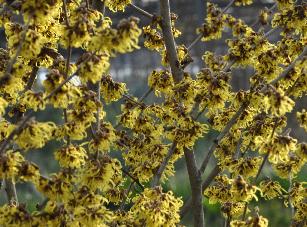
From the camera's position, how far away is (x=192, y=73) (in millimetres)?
12312

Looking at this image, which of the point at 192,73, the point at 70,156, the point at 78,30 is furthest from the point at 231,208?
the point at 192,73

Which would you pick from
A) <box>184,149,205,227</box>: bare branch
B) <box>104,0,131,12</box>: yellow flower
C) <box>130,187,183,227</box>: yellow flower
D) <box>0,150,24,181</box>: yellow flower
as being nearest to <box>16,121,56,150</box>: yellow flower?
<box>0,150,24,181</box>: yellow flower

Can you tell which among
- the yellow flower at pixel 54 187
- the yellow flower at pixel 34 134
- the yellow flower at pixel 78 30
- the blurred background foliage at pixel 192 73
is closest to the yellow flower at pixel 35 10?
the yellow flower at pixel 78 30

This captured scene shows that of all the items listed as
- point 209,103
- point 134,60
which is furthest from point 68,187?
point 134,60

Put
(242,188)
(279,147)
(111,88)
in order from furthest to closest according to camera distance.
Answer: (111,88)
(242,188)
(279,147)

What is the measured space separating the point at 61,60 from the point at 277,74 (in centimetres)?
106

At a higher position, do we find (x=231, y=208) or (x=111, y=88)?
(x=111, y=88)

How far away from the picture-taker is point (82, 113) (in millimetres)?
2637

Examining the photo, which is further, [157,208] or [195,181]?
[195,181]

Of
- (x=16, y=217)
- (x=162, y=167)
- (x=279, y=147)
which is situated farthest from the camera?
(x=162, y=167)

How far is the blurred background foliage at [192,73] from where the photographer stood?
27.1 feet

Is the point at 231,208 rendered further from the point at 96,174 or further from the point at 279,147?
the point at 96,174

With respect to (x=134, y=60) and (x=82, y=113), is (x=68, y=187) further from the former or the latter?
(x=134, y=60)

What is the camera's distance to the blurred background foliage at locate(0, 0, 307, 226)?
27.1 feet
